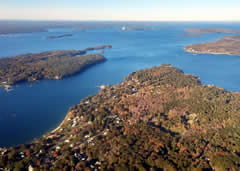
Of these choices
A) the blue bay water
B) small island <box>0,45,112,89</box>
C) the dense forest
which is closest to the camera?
the dense forest

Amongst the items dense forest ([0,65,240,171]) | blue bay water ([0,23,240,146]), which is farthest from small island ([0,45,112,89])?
dense forest ([0,65,240,171])

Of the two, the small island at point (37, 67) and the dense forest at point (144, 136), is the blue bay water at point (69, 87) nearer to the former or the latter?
the small island at point (37, 67)

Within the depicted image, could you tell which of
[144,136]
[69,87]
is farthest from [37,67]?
[144,136]

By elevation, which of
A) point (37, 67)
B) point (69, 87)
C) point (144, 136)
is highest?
point (37, 67)

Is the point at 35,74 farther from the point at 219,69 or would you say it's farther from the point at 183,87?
the point at 219,69

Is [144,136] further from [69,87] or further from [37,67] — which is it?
[37,67]

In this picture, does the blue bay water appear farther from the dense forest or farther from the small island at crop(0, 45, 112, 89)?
the dense forest

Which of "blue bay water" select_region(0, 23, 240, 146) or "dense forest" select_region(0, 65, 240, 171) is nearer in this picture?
"dense forest" select_region(0, 65, 240, 171)

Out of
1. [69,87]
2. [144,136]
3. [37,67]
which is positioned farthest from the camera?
[37,67]

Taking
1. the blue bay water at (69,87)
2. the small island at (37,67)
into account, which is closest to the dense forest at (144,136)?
the blue bay water at (69,87)
